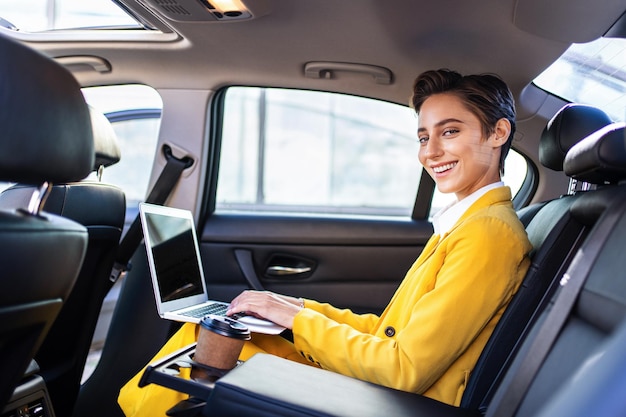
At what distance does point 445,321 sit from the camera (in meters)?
1.52

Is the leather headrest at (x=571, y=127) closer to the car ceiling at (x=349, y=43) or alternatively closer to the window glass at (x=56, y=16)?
the car ceiling at (x=349, y=43)

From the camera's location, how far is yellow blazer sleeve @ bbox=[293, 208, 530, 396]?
1521mm

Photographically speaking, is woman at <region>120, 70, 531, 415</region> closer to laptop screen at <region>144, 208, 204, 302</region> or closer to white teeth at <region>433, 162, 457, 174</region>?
white teeth at <region>433, 162, 457, 174</region>

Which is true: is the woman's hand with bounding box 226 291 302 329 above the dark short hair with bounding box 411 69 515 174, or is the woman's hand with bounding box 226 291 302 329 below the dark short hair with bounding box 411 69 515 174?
below

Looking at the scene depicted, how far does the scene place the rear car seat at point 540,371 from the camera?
1.17 m

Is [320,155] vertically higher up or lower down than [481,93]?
lower down

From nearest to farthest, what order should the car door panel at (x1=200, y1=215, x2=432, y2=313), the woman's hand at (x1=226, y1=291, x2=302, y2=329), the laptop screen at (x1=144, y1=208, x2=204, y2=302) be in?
the woman's hand at (x1=226, y1=291, x2=302, y2=329)
the laptop screen at (x1=144, y1=208, x2=204, y2=302)
the car door panel at (x1=200, y1=215, x2=432, y2=313)

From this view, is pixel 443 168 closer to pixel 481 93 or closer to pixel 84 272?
pixel 481 93

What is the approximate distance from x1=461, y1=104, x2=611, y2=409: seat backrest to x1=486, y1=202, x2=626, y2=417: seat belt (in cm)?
15

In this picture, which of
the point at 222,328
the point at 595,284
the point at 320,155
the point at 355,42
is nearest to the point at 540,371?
the point at 595,284

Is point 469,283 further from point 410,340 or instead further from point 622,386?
point 622,386

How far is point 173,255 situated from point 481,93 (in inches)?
47.3

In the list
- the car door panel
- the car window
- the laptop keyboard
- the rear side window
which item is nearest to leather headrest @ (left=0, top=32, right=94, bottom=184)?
the laptop keyboard

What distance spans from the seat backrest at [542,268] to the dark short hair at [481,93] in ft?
0.51
